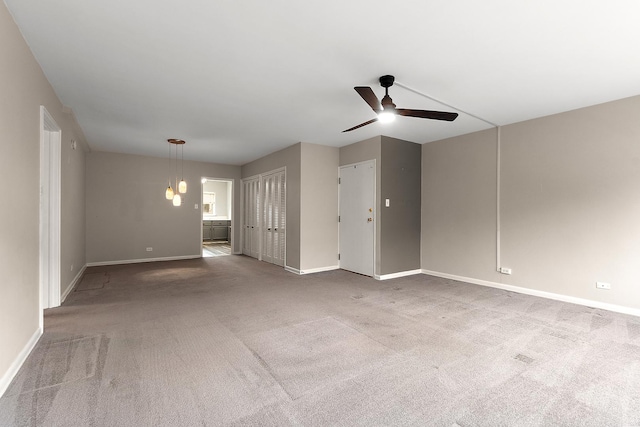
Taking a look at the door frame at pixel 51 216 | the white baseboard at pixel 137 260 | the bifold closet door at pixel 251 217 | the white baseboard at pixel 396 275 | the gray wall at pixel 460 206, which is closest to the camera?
the door frame at pixel 51 216

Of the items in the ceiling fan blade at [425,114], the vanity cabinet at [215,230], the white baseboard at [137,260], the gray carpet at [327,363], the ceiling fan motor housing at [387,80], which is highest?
the ceiling fan motor housing at [387,80]

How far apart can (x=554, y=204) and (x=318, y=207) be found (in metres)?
3.64

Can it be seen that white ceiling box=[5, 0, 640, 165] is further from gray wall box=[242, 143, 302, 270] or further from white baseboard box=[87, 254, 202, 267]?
white baseboard box=[87, 254, 202, 267]

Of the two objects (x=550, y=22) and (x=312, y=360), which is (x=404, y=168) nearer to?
(x=550, y=22)

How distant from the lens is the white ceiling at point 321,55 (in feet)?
6.63

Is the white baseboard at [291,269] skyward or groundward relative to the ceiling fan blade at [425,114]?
groundward

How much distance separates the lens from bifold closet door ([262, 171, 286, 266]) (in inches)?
245

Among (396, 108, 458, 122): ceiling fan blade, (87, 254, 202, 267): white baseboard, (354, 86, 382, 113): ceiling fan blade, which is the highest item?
(354, 86, 382, 113): ceiling fan blade

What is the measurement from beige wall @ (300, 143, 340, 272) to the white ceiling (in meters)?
1.45

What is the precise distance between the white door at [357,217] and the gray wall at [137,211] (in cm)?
392

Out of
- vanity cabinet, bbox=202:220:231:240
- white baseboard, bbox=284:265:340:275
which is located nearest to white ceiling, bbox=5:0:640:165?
white baseboard, bbox=284:265:340:275

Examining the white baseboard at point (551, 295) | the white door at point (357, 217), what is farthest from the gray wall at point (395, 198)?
the white baseboard at point (551, 295)

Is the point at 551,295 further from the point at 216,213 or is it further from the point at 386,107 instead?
the point at 216,213

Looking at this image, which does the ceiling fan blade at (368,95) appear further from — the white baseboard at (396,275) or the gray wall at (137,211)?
the gray wall at (137,211)
